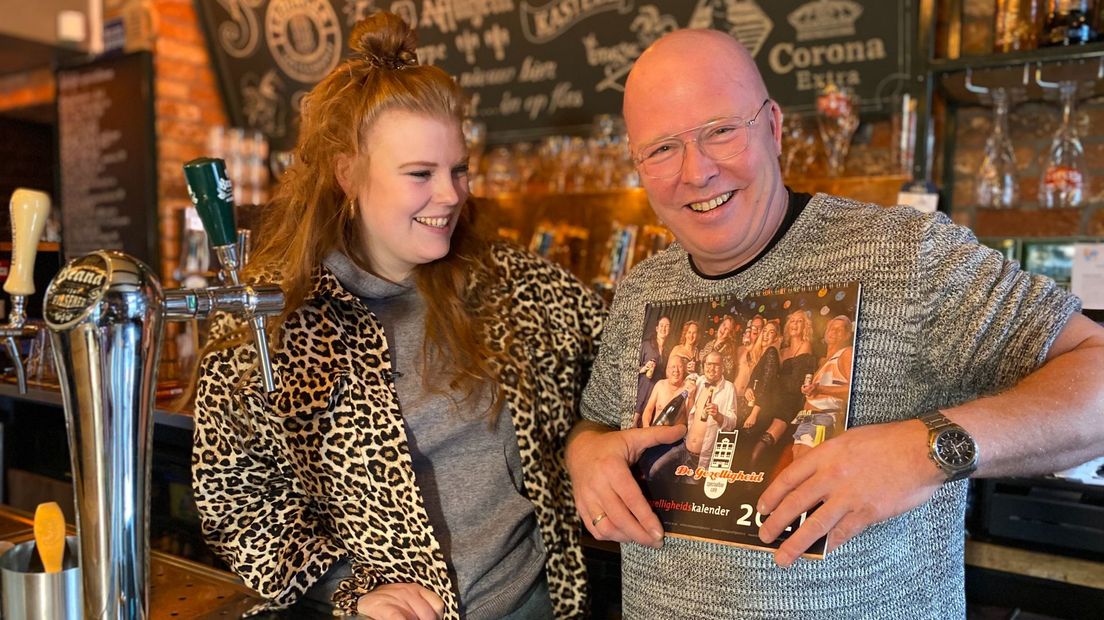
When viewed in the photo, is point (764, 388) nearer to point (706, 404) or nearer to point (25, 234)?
point (706, 404)

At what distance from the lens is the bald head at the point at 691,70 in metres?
1.29

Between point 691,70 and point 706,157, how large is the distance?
0.13 m

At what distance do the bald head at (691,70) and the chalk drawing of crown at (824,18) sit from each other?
1.77 meters

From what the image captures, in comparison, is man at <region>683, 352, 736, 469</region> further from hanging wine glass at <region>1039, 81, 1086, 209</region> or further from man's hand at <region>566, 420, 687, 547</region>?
hanging wine glass at <region>1039, 81, 1086, 209</region>

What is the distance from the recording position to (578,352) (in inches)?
66.3

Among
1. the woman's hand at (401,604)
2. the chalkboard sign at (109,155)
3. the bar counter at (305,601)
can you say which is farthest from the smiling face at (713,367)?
the chalkboard sign at (109,155)

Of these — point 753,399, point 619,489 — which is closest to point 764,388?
point 753,399

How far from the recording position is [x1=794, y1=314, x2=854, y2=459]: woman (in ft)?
3.60

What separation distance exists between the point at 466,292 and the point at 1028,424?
97 centimetres

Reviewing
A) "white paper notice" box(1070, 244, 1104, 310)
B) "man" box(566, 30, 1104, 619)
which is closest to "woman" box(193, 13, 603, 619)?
"man" box(566, 30, 1104, 619)

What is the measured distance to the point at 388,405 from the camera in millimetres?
1501

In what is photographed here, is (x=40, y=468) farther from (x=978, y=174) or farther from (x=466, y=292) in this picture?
(x=978, y=174)

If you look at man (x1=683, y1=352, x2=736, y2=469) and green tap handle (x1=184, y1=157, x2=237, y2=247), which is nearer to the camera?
green tap handle (x1=184, y1=157, x2=237, y2=247)

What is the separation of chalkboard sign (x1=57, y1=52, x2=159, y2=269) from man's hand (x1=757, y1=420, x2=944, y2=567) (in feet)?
12.6
